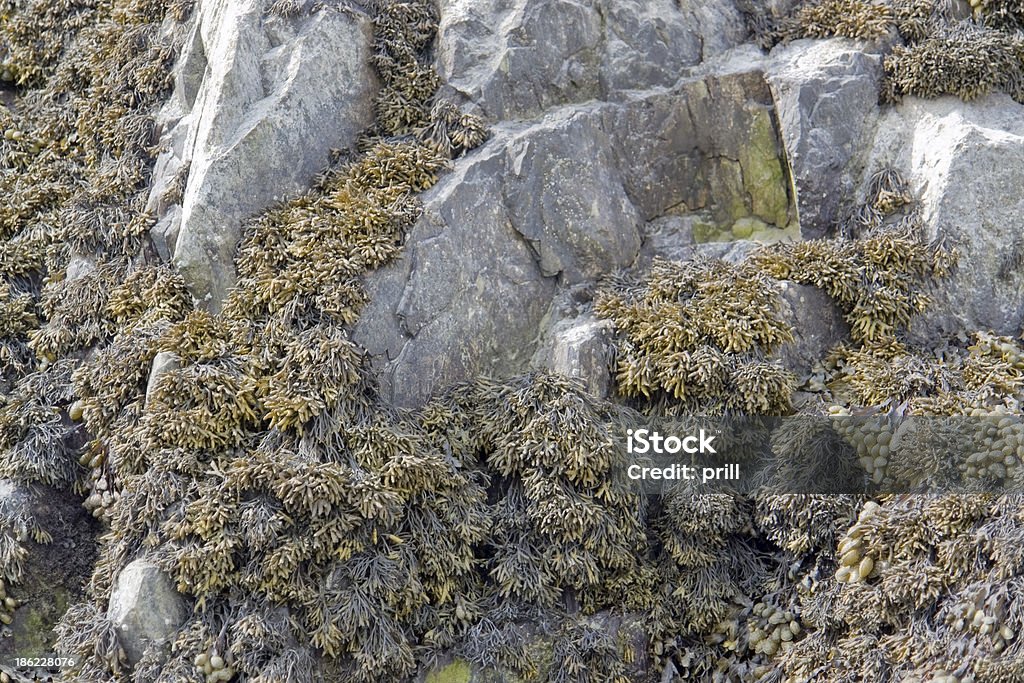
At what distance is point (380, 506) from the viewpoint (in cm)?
618

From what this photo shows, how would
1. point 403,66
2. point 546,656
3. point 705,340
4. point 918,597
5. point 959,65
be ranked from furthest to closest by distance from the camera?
point 403,66, point 959,65, point 705,340, point 546,656, point 918,597

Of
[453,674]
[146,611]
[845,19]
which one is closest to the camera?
[146,611]

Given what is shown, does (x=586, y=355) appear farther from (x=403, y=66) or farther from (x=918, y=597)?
(x=403, y=66)

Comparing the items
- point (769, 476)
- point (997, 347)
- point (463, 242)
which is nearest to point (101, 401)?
point (463, 242)

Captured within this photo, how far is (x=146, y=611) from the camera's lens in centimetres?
594

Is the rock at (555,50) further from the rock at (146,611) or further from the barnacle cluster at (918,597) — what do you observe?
the rock at (146,611)

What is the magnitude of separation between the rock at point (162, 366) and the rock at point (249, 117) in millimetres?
592

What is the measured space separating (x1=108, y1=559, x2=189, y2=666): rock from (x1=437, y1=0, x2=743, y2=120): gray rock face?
4.05m

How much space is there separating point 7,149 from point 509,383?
496 centimetres

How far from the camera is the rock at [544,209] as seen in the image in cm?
698

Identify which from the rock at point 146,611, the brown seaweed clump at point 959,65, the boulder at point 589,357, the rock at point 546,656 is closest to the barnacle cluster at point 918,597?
the rock at point 546,656

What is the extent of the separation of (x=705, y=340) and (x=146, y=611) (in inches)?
158

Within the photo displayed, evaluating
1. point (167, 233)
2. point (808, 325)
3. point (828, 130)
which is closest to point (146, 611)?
point (167, 233)

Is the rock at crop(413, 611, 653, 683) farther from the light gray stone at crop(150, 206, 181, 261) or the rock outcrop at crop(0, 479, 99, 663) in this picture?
the light gray stone at crop(150, 206, 181, 261)
